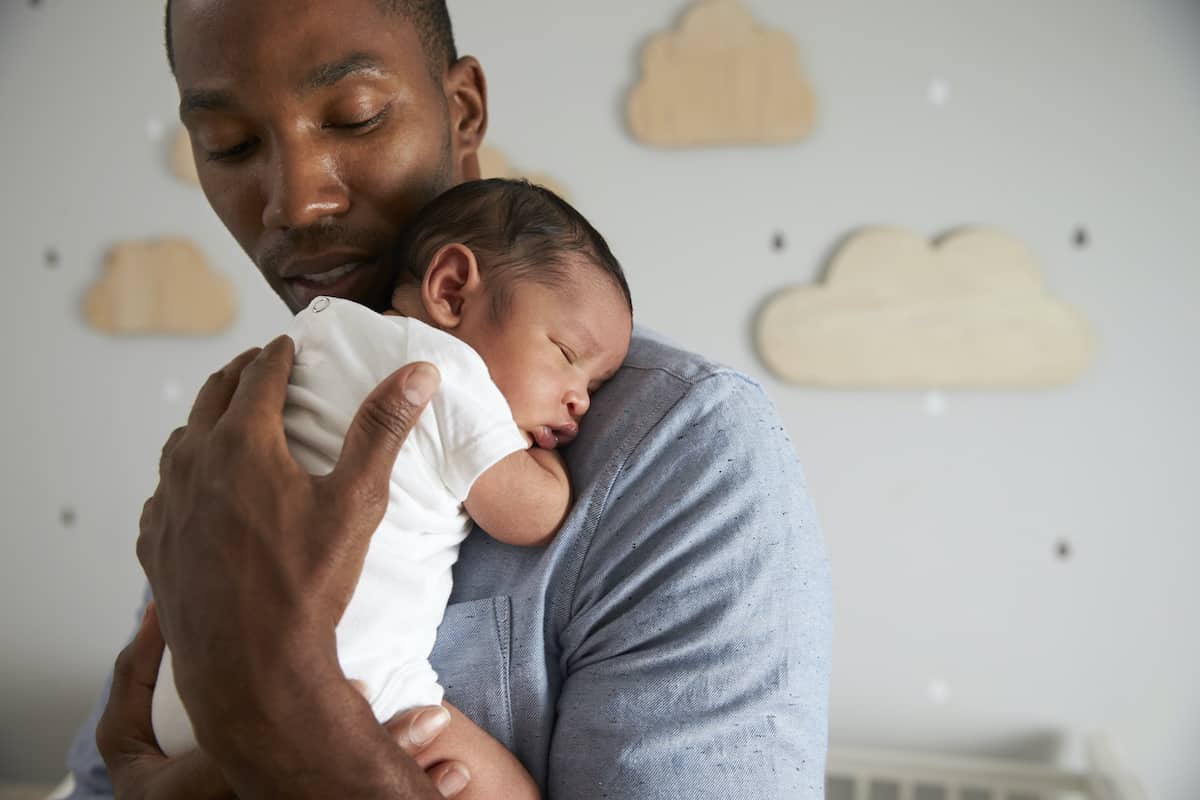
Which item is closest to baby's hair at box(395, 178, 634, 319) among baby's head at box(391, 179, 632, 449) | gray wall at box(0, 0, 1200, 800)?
baby's head at box(391, 179, 632, 449)

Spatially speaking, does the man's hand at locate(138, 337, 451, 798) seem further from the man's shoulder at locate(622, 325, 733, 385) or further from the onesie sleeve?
the man's shoulder at locate(622, 325, 733, 385)

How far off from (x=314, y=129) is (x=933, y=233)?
1443 mm

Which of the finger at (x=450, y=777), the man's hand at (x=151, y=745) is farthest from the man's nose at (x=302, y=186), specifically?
the finger at (x=450, y=777)

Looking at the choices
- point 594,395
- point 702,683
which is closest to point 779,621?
point 702,683

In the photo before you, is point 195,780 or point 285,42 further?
point 285,42

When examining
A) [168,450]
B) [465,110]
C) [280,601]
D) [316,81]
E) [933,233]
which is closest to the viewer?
[280,601]

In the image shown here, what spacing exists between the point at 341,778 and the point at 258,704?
0.07 metres

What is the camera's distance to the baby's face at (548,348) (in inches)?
29.5

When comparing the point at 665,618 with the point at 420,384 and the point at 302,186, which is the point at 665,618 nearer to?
the point at 420,384

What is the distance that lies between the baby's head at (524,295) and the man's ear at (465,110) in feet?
0.59

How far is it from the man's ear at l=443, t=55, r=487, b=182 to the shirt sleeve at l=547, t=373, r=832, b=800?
42cm

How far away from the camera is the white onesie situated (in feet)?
2.18

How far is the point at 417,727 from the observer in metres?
0.64

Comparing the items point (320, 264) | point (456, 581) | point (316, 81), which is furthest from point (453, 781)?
point (316, 81)
